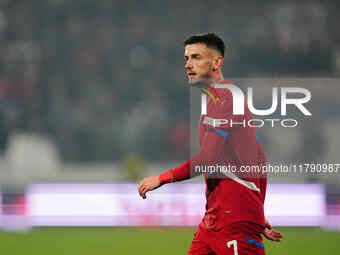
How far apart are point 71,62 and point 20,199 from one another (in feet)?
24.4

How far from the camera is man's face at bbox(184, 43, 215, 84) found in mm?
3605

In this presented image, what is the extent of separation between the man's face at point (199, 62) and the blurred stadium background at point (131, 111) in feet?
19.4

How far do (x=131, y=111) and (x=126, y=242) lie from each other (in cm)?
757

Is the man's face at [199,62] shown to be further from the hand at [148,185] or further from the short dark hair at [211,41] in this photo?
the hand at [148,185]

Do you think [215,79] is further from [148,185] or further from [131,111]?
[131,111]

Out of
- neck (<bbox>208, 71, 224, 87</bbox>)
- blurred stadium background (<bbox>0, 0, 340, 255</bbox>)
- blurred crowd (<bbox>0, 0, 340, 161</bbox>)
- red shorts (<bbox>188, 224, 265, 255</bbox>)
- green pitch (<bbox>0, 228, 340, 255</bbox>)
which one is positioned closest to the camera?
red shorts (<bbox>188, 224, 265, 255</bbox>)

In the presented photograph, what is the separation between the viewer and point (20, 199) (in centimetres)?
1102

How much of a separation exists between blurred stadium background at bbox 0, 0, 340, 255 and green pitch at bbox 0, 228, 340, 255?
0.04 metres

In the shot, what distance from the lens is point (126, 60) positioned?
17875mm

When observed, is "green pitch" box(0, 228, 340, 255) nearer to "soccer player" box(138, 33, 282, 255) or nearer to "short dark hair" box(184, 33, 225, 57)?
"soccer player" box(138, 33, 282, 255)

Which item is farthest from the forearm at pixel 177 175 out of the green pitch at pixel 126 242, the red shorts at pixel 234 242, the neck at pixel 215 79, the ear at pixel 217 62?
the green pitch at pixel 126 242

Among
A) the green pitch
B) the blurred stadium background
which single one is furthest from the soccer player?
the blurred stadium background

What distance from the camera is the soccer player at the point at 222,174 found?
3.33m

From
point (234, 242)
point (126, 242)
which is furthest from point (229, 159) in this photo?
point (126, 242)
